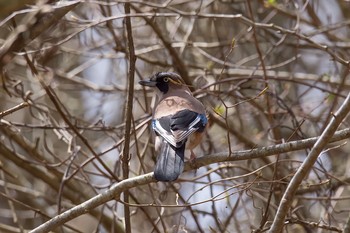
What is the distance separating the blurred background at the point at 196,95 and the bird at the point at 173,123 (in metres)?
0.17

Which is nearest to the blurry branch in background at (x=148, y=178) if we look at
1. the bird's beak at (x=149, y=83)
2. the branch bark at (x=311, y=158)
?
the branch bark at (x=311, y=158)

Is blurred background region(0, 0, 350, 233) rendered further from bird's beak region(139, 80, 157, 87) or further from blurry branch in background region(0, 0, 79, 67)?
blurry branch in background region(0, 0, 79, 67)

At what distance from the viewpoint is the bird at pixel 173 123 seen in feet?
15.8

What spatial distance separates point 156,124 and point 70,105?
4.50 metres

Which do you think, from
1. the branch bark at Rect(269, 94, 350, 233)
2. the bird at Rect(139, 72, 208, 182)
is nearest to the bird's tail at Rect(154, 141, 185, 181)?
the bird at Rect(139, 72, 208, 182)

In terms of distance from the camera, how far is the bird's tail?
4.62 m

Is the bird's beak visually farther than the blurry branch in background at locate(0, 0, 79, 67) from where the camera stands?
Yes

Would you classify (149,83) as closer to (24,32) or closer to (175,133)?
(175,133)

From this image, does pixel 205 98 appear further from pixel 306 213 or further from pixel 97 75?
pixel 97 75

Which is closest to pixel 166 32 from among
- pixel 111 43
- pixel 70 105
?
pixel 111 43

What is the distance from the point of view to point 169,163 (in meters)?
4.82

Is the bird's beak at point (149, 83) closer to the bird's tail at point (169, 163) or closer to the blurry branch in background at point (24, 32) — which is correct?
the bird's tail at point (169, 163)

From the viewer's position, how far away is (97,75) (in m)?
10.5

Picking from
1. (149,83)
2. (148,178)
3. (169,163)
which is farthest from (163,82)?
(148,178)
